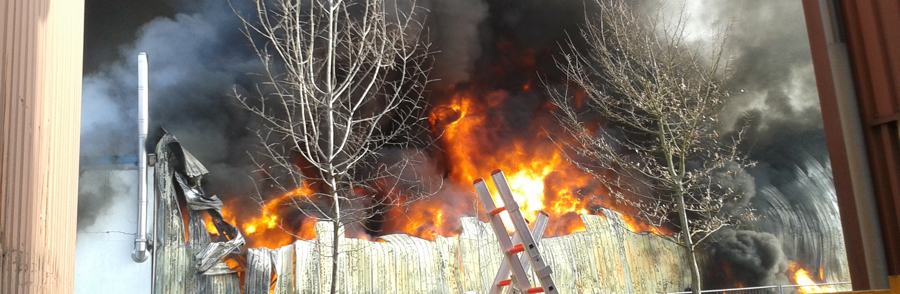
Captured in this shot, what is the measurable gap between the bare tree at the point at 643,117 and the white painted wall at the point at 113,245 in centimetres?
778

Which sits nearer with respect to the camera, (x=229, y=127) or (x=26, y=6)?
(x=26, y=6)

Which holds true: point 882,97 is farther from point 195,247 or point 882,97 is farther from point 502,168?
point 195,247

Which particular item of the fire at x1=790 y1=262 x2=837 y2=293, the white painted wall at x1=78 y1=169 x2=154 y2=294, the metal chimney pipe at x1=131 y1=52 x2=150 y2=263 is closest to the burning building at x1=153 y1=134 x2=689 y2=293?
the metal chimney pipe at x1=131 y1=52 x2=150 y2=263

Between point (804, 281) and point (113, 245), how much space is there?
11743mm

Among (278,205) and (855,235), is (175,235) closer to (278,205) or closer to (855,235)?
(278,205)

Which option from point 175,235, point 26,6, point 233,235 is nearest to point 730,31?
point 233,235

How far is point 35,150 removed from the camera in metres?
2.08

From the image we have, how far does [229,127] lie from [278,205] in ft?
5.19

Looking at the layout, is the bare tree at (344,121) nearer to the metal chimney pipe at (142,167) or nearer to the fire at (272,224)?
the fire at (272,224)

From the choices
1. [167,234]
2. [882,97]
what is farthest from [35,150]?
[167,234]

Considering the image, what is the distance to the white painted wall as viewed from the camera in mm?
10211

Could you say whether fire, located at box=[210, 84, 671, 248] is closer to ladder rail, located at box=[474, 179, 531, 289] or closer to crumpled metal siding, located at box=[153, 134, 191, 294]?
crumpled metal siding, located at box=[153, 134, 191, 294]

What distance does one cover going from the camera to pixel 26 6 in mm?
2129

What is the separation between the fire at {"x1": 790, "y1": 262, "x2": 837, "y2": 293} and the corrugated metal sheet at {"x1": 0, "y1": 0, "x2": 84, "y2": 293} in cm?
1205
